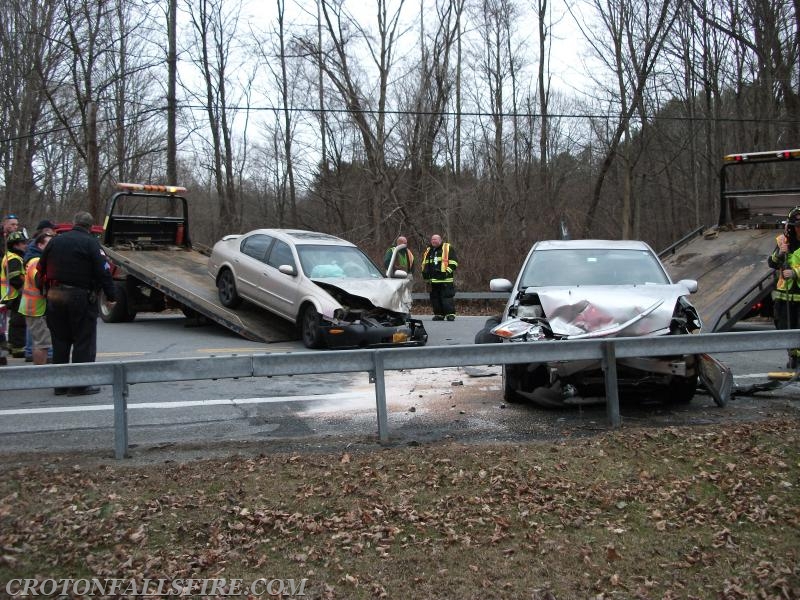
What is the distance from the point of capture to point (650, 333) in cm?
644

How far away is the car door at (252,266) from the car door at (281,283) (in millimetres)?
137

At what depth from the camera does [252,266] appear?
39.9ft

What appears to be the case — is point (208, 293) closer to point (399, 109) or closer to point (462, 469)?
point (462, 469)

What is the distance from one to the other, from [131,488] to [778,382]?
607 cm

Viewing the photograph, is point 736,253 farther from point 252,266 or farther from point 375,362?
point 375,362

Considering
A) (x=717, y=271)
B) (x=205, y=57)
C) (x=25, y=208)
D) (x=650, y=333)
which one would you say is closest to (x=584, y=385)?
(x=650, y=333)

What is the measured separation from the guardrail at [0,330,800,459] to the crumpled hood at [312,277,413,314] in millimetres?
4803

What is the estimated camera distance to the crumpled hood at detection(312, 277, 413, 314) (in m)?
10.9

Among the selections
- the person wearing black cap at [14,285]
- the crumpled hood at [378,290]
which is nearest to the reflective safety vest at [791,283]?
the crumpled hood at [378,290]

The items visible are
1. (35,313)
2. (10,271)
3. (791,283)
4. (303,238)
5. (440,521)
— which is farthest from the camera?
(303,238)

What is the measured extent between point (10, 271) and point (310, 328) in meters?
4.03

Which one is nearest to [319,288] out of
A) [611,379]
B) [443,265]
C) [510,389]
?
[443,265]

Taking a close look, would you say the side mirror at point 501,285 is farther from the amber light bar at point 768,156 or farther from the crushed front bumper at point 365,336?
the amber light bar at point 768,156

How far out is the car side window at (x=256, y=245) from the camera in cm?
1229
